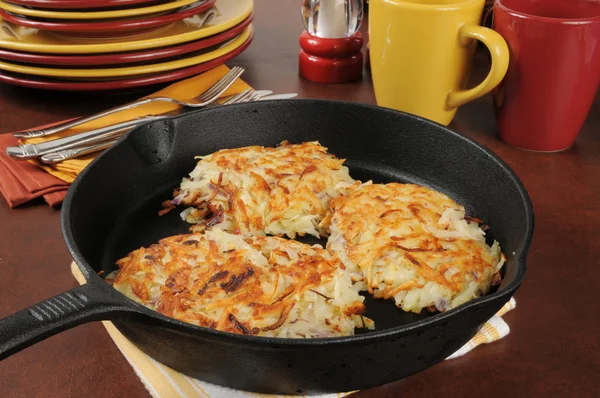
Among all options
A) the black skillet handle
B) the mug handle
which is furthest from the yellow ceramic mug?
the black skillet handle

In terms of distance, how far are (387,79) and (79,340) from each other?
3.41ft

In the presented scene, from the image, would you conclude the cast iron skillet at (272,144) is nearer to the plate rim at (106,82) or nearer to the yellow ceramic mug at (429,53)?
the yellow ceramic mug at (429,53)

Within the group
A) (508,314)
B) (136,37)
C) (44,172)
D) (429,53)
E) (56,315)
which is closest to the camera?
(56,315)

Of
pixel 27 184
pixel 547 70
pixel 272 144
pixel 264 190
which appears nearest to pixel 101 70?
pixel 27 184

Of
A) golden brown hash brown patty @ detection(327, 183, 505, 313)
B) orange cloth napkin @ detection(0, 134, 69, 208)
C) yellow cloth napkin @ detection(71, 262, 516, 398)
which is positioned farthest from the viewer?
orange cloth napkin @ detection(0, 134, 69, 208)

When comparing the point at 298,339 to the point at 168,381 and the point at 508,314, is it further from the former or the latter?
the point at 508,314

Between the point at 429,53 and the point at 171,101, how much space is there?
0.68 m

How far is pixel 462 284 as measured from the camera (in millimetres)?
1212

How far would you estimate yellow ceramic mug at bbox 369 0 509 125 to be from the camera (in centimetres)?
168

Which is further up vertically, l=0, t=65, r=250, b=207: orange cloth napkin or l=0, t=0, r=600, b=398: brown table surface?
l=0, t=65, r=250, b=207: orange cloth napkin

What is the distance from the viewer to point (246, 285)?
1143mm

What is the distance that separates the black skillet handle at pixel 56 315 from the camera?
807 mm

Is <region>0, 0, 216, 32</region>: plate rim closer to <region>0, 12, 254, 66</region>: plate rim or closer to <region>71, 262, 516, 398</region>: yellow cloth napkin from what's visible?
<region>0, 12, 254, 66</region>: plate rim

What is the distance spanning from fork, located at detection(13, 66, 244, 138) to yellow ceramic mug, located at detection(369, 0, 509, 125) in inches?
16.0
